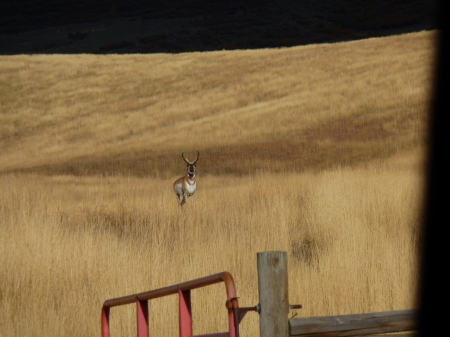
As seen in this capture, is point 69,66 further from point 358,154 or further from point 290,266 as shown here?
point 290,266

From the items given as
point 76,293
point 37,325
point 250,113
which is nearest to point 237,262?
point 76,293

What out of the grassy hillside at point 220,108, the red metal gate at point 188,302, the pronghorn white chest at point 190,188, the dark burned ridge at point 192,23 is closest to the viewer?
the red metal gate at point 188,302

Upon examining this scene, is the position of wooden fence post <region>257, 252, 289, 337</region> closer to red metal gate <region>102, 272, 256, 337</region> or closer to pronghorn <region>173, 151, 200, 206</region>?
red metal gate <region>102, 272, 256, 337</region>

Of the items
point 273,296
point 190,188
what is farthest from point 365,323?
point 190,188

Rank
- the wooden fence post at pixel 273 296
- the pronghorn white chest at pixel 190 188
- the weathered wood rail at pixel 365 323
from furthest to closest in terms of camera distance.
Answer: the pronghorn white chest at pixel 190 188 < the weathered wood rail at pixel 365 323 < the wooden fence post at pixel 273 296

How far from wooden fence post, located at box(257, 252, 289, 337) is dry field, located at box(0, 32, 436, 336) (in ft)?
11.4

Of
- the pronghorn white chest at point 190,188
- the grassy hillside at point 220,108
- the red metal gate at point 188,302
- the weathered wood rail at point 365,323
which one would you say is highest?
the grassy hillside at point 220,108

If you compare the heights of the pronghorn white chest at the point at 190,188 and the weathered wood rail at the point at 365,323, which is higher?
the pronghorn white chest at the point at 190,188

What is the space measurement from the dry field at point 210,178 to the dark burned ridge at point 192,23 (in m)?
32.4

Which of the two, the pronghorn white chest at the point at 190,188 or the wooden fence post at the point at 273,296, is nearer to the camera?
the wooden fence post at the point at 273,296

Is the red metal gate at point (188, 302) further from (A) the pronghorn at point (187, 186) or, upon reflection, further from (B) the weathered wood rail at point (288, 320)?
(A) the pronghorn at point (187, 186)

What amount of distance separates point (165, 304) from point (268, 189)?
719cm

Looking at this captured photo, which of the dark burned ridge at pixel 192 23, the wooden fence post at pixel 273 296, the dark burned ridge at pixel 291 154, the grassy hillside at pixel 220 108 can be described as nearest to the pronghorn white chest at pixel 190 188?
the dark burned ridge at pixel 291 154

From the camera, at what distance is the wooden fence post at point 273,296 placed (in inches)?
161
